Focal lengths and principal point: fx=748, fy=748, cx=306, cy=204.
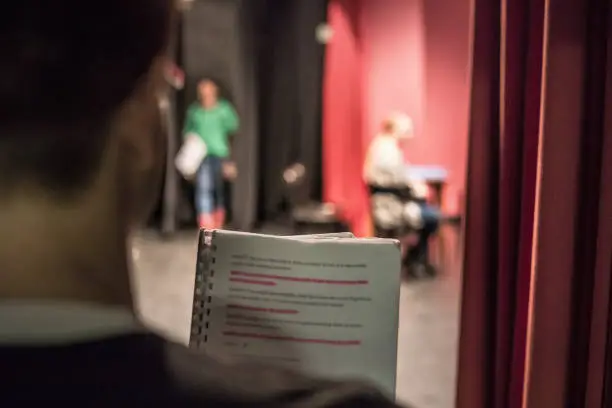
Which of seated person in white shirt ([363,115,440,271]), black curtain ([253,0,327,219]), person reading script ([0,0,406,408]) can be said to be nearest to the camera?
person reading script ([0,0,406,408])

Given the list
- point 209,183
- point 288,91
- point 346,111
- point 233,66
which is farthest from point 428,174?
point 233,66

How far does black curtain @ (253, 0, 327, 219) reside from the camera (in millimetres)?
6105

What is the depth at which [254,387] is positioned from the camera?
0.46 meters

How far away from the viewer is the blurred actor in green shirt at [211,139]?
584cm

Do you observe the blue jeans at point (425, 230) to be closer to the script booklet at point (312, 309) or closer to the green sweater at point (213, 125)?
the green sweater at point (213, 125)

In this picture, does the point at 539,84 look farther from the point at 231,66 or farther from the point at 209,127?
the point at 231,66

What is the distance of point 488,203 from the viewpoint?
4.55ft

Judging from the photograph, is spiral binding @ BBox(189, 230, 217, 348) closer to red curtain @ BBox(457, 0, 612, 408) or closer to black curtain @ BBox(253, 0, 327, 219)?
red curtain @ BBox(457, 0, 612, 408)

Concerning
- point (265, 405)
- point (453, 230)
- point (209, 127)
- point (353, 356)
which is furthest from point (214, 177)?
point (265, 405)

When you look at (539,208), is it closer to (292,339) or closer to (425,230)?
(292,339)

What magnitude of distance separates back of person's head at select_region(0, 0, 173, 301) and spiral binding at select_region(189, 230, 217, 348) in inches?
14.1

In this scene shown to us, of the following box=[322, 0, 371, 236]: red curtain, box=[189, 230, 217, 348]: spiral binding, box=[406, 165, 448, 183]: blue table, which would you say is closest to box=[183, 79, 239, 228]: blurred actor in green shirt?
box=[322, 0, 371, 236]: red curtain

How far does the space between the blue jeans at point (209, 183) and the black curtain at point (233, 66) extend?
17 cm

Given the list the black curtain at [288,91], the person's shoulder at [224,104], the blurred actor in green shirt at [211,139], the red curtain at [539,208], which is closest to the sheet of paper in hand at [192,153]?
the blurred actor in green shirt at [211,139]
